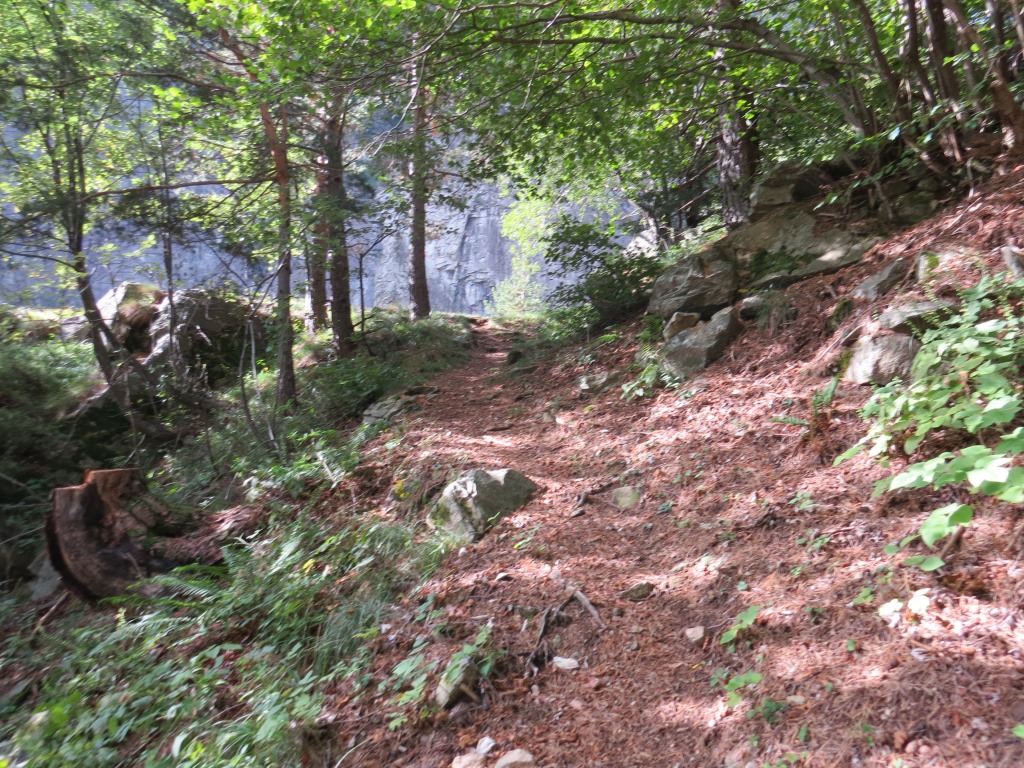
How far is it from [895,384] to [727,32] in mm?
4806

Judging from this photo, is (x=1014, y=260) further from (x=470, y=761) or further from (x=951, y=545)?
(x=470, y=761)

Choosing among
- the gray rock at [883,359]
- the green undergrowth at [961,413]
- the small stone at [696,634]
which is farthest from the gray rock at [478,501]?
the gray rock at [883,359]

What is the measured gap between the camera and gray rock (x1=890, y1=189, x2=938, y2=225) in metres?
5.87

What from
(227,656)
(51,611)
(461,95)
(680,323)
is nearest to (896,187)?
(680,323)

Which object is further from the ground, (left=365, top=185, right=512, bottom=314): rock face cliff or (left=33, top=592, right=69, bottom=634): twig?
(left=365, top=185, right=512, bottom=314): rock face cliff

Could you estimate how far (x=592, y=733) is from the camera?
2465 mm

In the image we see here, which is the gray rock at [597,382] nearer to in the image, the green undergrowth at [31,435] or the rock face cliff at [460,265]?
the green undergrowth at [31,435]

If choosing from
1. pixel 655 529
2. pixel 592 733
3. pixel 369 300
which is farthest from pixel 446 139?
pixel 369 300

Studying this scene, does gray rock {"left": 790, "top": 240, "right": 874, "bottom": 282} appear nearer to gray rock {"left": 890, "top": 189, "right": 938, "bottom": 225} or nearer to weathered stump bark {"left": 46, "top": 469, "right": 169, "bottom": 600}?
gray rock {"left": 890, "top": 189, "right": 938, "bottom": 225}

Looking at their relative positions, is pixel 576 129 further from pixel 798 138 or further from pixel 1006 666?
pixel 1006 666

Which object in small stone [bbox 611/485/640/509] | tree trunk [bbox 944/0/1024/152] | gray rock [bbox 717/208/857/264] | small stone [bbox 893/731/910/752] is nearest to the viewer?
small stone [bbox 893/731/910/752]

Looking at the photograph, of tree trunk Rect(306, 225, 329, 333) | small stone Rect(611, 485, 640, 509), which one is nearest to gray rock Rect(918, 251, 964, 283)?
small stone Rect(611, 485, 640, 509)

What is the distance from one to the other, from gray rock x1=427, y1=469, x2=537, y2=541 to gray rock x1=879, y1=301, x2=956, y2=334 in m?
2.83

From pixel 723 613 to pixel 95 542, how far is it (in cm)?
506
